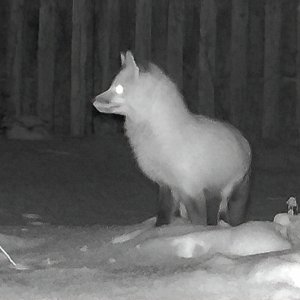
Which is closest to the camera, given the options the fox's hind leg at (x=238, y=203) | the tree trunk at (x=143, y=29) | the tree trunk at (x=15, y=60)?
the fox's hind leg at (x=238, y=203)

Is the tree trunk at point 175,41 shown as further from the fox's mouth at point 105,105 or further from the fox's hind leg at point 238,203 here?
the fox's mouth at point 105,105

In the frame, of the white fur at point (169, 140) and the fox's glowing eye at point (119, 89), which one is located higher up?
the fox's glowing eye at point (119, 89)

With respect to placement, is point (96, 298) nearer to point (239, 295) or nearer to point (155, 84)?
point (239, 295)

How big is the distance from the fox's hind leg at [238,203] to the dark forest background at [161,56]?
116 inches

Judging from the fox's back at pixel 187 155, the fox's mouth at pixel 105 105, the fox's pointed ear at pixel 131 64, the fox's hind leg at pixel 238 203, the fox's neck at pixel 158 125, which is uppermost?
the fox's pointed ear at pixel 131 64

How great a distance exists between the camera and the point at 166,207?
10.2ft

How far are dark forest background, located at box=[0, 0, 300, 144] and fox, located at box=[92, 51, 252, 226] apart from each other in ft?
10.4

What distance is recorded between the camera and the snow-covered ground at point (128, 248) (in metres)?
1.98

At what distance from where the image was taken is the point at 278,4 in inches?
241

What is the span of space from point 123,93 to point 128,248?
1.94ft

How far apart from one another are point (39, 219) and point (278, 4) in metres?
3.13

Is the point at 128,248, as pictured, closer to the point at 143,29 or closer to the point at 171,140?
the point at 171,140

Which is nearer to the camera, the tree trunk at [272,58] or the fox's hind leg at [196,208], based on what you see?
the fox's hind leg at [196,208]

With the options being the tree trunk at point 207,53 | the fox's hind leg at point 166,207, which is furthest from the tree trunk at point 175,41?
the fox's hind leg at point 166,207
